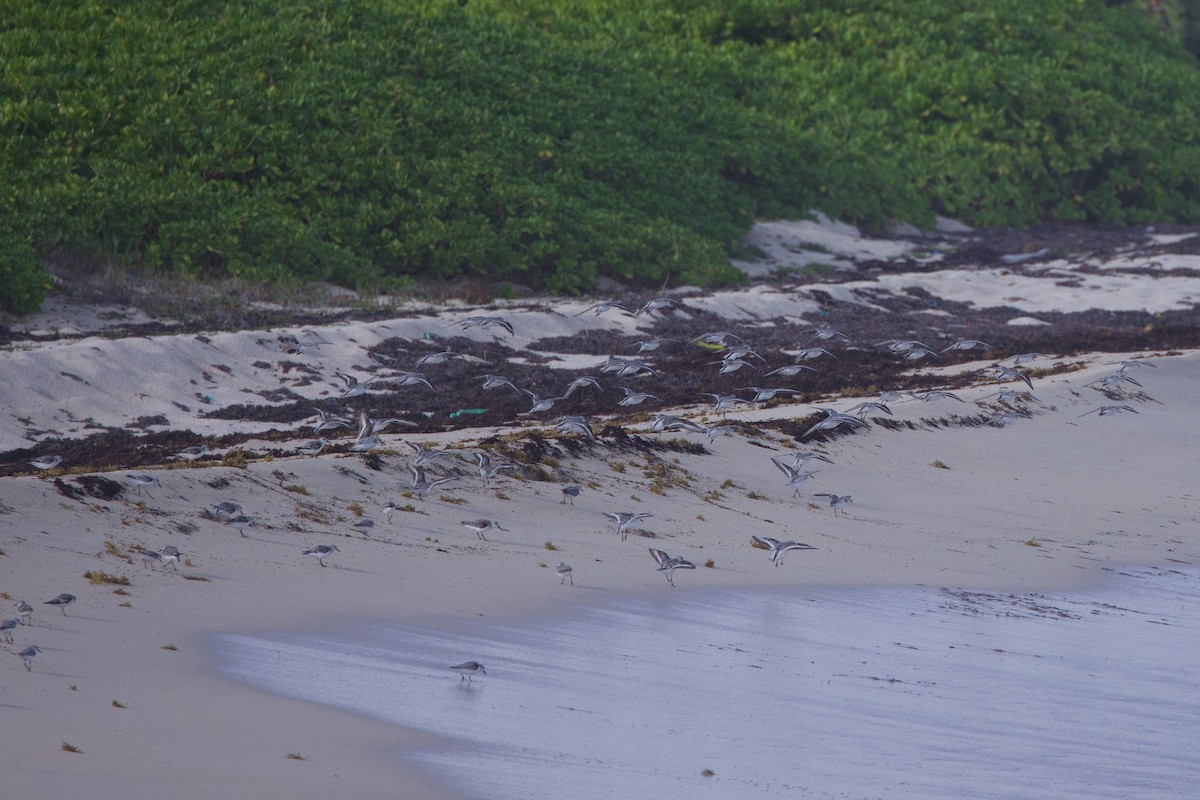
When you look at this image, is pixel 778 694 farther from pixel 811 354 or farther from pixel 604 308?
pixel 604 308

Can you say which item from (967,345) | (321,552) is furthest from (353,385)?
(967,345)

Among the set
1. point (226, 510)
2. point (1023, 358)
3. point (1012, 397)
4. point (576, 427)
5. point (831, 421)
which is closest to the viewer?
point (226, 510)

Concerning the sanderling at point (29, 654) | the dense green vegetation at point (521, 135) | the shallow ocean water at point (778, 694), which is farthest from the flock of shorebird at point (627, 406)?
the dense green vegetation at point (521, 135)

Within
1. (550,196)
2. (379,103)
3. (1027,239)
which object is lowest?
(1027,239)

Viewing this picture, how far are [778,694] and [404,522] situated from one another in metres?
2.75

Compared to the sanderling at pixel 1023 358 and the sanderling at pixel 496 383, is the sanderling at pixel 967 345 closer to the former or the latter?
the sanderling at pixel 1023 358

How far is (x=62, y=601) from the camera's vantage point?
5.75 meters

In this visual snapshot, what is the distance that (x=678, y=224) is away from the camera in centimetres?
1972

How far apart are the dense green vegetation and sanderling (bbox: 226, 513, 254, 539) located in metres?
6.60

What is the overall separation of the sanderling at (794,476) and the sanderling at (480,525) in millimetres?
2133

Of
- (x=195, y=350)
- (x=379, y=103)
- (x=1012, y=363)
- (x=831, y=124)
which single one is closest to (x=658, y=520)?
(x=195, y=350)

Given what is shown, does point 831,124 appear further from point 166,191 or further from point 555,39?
point 166,191

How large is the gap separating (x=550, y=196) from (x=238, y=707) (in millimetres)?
13575

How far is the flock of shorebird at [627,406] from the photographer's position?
7352 millimetres
